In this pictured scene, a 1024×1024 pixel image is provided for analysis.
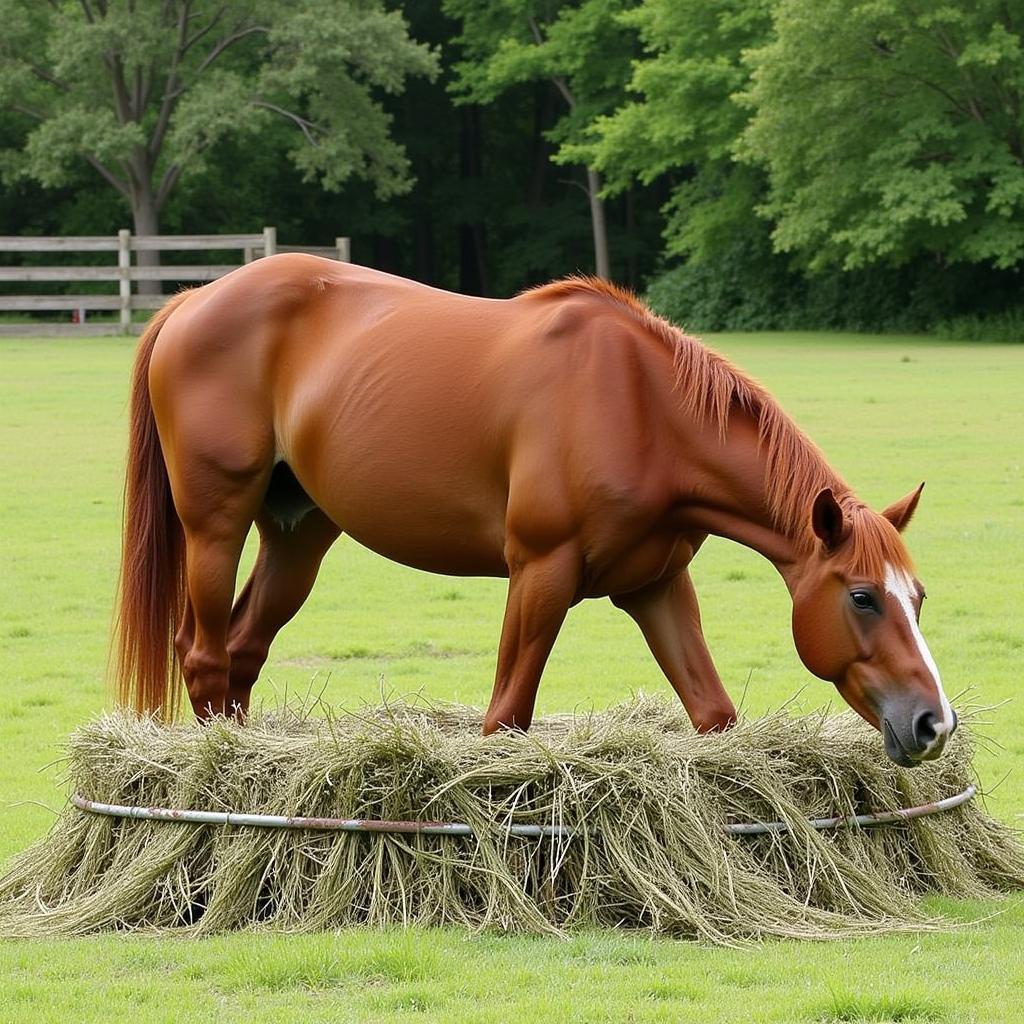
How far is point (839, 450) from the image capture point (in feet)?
57.8

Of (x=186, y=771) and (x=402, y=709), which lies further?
(x=402, y=709)

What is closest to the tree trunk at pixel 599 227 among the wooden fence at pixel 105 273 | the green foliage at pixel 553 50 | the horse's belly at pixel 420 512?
the green foliage at pixel 553 50

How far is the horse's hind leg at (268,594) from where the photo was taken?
6641 millimetres

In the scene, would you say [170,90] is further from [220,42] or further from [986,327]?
[986,327]

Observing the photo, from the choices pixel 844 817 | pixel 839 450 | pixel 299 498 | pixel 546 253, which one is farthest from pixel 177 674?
pixel 546 253

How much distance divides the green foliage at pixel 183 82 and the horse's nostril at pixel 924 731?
129 feet

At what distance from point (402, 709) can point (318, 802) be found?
1.13m

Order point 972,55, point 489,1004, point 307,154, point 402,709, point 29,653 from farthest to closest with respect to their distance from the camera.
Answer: point 307,154 → point 972,55 → point 29,653 → point 402,709 → point 489,1004

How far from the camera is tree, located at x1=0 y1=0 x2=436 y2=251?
42.6 meters

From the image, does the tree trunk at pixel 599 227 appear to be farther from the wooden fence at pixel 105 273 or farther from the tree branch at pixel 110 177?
the tree branch at pixel 110 177

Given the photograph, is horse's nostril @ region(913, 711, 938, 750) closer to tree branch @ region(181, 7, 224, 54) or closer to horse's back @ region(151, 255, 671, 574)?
horse's back @ region(151, 255, 671, 574)

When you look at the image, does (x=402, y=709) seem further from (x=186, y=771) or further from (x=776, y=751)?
(x=776, y=751)

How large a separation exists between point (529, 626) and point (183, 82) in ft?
141

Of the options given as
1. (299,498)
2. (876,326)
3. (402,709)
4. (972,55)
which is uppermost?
(972,55)
